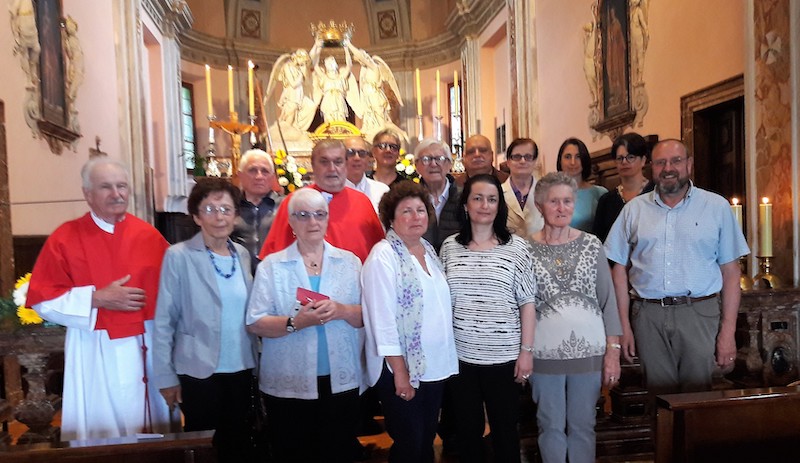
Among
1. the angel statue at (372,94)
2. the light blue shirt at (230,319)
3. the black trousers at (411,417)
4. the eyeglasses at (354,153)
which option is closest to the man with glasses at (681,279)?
the black trousers at (411,417)

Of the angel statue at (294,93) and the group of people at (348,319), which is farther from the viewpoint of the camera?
the angel statue at (294,93)

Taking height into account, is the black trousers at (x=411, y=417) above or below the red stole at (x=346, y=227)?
below

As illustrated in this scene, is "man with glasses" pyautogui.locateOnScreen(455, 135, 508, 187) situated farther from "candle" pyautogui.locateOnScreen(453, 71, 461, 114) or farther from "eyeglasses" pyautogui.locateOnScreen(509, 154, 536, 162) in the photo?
"candle" pyautogui.locateOnScreen(453, 71, 461, 114)

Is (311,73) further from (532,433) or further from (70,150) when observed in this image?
(532,433)

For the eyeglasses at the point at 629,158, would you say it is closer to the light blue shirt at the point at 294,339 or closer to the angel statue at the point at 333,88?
the light blue shirt at the point at 294,339

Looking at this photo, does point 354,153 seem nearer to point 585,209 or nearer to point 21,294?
point 585,209

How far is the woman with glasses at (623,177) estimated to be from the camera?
3.03 meters

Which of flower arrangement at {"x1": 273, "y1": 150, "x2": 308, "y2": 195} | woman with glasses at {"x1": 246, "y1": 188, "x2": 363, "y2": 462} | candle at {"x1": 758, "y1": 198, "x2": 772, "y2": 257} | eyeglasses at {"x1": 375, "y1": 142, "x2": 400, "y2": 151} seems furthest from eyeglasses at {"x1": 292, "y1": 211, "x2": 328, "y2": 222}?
candle at {"x1": 758, "y1": 198, "x2": 772, "y2": 257}

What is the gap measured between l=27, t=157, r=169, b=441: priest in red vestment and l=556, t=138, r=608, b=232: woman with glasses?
2280 millimetres

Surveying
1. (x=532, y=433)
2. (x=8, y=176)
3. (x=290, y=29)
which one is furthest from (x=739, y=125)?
(x=290, y=29)

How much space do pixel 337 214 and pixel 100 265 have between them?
1010mm

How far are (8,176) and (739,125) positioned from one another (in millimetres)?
5832

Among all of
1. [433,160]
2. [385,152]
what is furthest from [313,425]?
[385,152]

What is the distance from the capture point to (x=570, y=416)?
2.30 m
